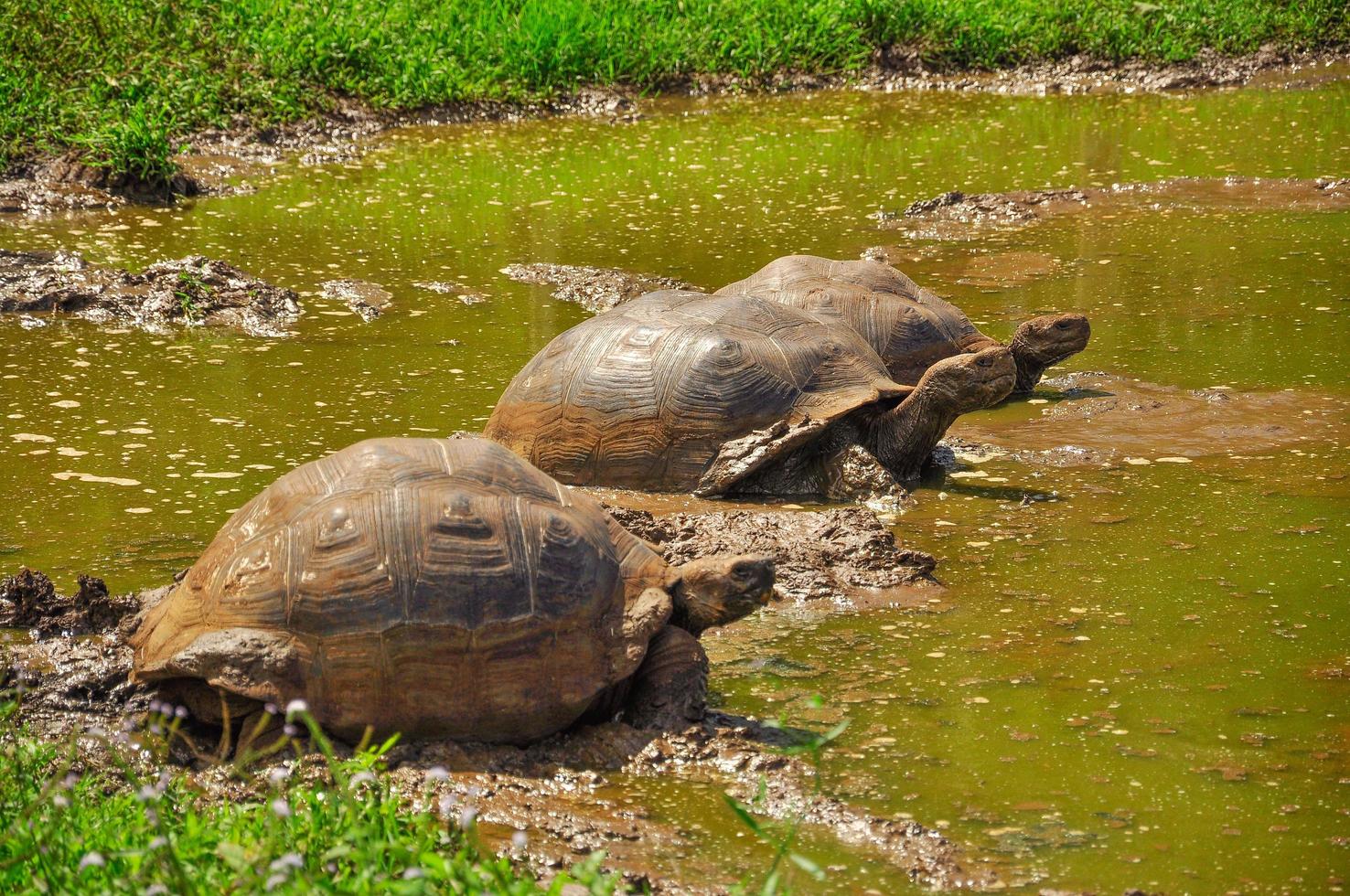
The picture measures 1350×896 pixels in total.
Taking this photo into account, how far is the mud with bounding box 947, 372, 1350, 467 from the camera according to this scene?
6.93 m

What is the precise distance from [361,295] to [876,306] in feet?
11.7

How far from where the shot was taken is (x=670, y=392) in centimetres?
651

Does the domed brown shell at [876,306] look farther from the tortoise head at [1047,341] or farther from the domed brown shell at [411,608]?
the domed brown shell at [411,608]

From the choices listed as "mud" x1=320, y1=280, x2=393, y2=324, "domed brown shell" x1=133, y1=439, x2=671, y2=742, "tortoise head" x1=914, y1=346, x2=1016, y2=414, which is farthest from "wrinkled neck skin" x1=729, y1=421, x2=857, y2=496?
"mud" x1=320, y1=280, x2=393, y2=324

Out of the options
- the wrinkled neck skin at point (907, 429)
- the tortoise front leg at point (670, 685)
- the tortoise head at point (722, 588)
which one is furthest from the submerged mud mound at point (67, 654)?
the wrinkled neck skin at point (907, 429)

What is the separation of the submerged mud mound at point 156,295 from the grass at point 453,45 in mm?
2784

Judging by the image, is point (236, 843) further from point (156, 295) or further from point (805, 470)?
point (156, 295)

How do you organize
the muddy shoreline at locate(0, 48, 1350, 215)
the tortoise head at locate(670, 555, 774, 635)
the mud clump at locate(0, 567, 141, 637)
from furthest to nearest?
1. the muddy shoreline at locate(0, 48, 1350, 215)
2. the mud clump at locate(0, 567, 141, 637)
3. the tortoise head at locate(670, 555, 774, 635)

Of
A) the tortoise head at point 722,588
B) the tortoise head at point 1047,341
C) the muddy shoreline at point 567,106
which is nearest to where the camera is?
the tortoise head at point 722,588

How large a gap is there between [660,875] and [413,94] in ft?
44.0

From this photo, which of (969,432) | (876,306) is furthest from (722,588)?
(876,306)

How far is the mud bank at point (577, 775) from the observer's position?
3.62 meters

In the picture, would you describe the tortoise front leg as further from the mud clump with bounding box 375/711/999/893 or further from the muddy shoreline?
the muddy shoreline

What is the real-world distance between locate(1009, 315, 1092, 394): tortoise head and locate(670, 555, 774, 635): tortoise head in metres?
3.94
